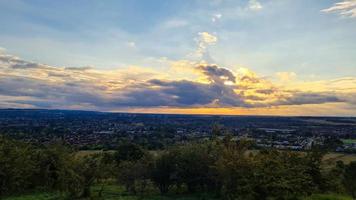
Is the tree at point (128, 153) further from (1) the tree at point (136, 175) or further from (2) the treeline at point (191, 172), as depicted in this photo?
(1) the tree at point (136, 175)

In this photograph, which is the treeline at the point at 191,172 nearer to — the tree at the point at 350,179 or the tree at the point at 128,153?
the tree at the point at 350,179

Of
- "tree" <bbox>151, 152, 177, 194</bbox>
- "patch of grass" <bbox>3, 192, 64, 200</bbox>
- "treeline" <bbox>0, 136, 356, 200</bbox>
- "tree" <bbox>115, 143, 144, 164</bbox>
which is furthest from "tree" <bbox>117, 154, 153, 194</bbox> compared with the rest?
"tree" <bbox>115, 143, 144, 164</bbox>

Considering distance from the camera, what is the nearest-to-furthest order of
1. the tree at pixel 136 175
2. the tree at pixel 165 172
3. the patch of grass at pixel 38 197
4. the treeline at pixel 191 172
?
the treeline at pixel 191 172 < the patch of grass at pixel 38 197 < the tree at pixel 136 175 < the tree at pixel 165 172

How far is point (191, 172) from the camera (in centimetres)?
4988

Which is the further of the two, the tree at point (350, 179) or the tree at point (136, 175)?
the tree at point (350, 179)

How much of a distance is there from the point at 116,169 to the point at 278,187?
93.3 feet

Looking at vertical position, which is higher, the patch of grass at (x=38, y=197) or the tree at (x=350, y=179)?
the tree at (x=350, y=179)

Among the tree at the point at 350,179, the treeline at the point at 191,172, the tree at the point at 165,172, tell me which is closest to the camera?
the treeline at the point at 191,172

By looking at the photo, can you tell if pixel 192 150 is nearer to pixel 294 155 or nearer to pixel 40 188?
pixel 294 155

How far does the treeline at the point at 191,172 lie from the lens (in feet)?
124

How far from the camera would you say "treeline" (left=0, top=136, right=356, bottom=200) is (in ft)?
124

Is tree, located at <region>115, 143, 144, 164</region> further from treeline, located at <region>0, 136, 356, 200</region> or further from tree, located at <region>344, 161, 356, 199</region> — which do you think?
tree, located at <region>344, 161, 356, 199</region>

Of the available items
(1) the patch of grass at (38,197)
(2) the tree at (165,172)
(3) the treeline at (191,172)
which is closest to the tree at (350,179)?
(3) the treeline at (191,172)

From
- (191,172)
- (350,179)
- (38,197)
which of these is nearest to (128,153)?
(191,172)
